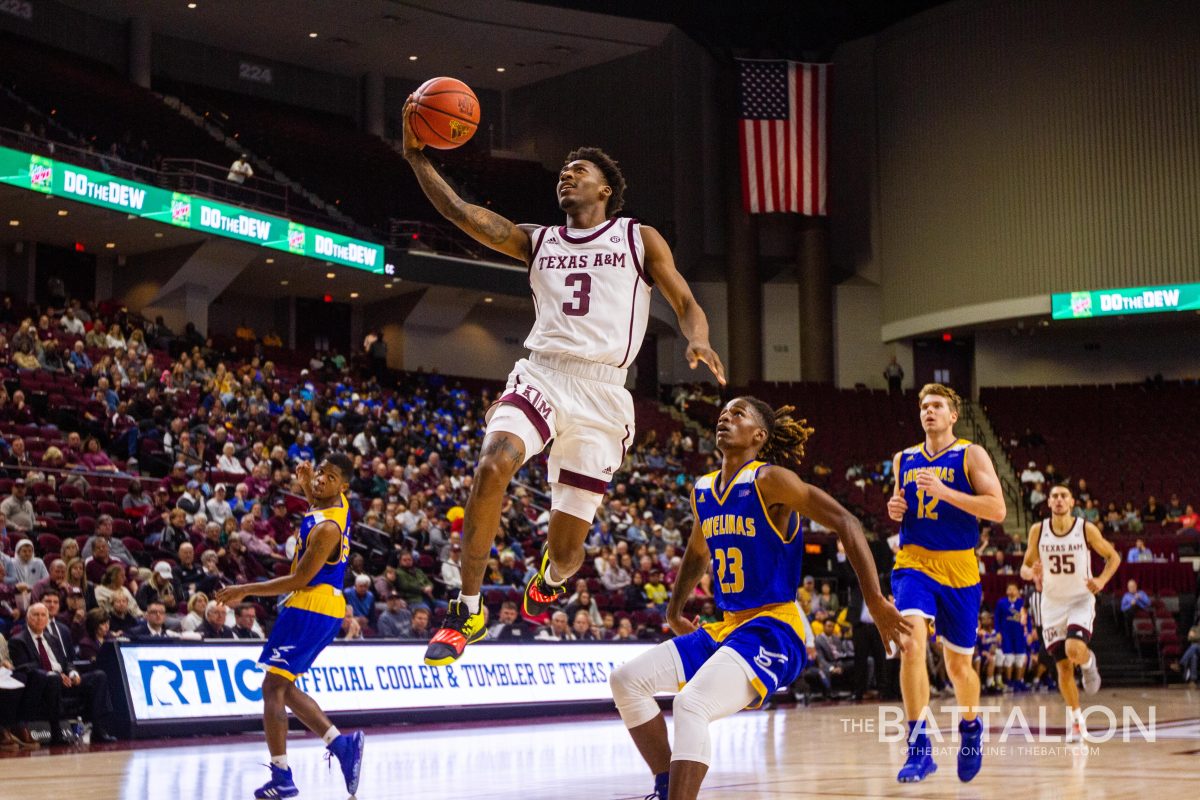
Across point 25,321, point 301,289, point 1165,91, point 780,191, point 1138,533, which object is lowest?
point 1138,533

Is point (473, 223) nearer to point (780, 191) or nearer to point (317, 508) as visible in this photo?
point (317, 508)

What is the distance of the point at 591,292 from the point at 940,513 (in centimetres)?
331

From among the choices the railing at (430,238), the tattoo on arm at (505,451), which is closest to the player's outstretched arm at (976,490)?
the tattoo on arm at (505,451)

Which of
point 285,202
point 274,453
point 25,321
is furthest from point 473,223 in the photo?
point 285,202

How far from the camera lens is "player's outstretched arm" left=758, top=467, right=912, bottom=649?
496 cm

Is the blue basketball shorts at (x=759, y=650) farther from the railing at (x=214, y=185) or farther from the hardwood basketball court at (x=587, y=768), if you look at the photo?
the railing at (x=214, y=185)

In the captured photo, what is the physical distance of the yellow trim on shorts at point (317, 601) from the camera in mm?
7645

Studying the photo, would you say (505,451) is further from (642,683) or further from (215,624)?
(215,624)

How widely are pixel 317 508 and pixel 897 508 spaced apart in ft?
11.5

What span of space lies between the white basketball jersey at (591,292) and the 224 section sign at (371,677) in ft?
22.8

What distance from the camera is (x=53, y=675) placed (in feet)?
35.1

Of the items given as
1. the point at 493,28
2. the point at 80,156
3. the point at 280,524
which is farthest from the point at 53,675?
the point at 493,28

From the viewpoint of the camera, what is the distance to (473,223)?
5672 millimetres

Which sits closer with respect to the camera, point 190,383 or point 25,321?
point 25,321
